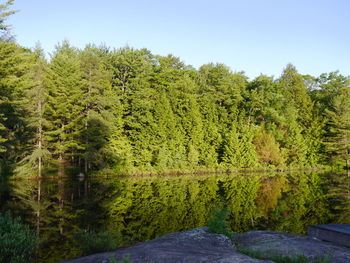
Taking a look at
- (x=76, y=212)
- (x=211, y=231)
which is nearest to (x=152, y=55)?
(x=76, y=212)

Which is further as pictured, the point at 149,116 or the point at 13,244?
the point at 149,116

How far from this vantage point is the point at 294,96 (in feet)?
157

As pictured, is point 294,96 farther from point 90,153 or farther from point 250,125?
point 90,153

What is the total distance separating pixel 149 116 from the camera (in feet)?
120

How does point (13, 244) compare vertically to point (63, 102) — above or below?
below

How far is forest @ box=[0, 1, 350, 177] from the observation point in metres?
28.5

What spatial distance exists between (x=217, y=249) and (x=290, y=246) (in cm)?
176

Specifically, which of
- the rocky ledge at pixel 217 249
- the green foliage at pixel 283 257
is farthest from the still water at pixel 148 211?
the green foliage at pixel 283 257

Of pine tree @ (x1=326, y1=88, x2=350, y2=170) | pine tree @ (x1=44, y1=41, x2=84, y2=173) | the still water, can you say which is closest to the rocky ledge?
the still water

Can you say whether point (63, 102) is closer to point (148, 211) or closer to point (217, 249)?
point (148, 211)

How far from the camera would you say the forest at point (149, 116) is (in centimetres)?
2845

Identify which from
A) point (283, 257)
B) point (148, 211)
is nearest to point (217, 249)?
point (283, 257)

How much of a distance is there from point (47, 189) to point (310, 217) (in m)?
17.0

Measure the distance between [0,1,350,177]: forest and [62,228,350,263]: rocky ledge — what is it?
701 inches
